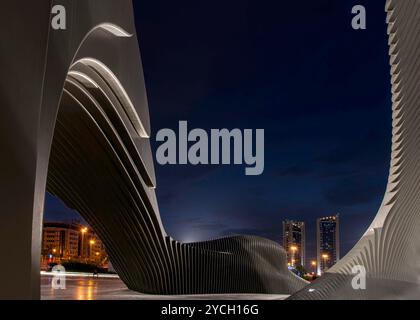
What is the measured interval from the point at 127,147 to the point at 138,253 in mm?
5141

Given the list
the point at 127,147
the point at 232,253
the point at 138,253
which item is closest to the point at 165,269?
the point at 138,253

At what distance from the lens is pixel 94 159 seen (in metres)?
15.1

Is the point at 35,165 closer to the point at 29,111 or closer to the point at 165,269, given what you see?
the point at 29,111

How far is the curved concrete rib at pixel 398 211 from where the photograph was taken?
10.7m

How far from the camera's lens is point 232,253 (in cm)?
2231

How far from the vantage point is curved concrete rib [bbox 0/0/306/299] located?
5102 millimetres
